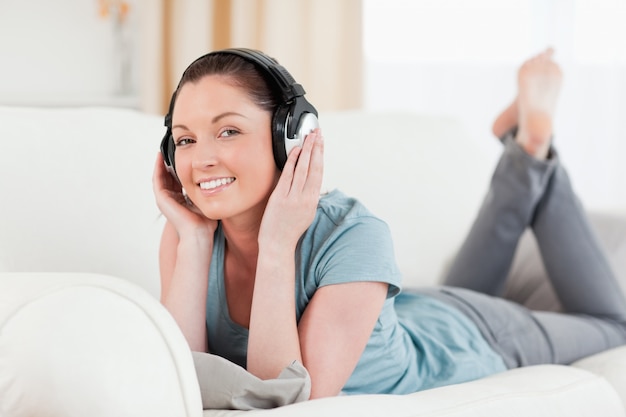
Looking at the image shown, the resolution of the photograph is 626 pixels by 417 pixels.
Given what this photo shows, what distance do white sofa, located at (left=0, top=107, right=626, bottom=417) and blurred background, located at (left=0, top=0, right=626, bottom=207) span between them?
45.1 inches

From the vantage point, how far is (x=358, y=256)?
1.03 meters

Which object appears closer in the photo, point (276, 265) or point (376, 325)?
point (276, 265)

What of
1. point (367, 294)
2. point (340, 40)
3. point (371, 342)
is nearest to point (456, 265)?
point (371, 342)

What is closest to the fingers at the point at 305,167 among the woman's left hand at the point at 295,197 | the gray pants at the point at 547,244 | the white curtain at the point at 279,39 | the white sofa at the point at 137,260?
the woman's left hand at the point at 295,197

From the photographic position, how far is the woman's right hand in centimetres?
110

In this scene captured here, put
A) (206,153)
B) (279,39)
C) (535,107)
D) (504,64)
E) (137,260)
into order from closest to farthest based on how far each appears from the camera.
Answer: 1. (206,153)
2. (137,260)
3. (535,107)
4. (279,39)
5. (504,64)

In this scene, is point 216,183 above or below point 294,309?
above

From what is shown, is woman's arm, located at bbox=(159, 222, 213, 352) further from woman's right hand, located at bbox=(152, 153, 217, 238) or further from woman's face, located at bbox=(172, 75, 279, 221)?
woman's face, located at bbox=(172, 75, 279, 221)

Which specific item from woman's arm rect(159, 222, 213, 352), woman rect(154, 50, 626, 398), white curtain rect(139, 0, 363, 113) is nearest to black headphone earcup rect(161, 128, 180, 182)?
woman rect(154, 50, 626, 398)

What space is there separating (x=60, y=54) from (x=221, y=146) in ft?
7.27

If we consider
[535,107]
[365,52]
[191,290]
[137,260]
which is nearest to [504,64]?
[365,52]

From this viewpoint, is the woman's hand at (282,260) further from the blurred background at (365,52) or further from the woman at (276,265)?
the blurred background at (365,52)

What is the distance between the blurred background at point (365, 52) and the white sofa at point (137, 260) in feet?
3.76

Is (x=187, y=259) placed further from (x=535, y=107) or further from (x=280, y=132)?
(x=535, y=107)
